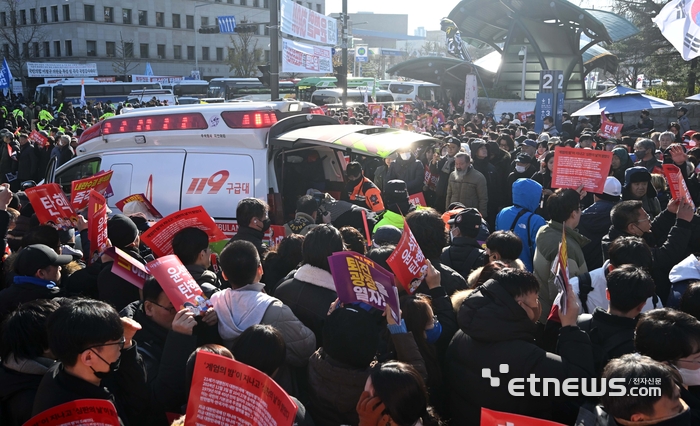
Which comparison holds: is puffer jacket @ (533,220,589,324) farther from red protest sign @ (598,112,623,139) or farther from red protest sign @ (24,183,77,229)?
red protest sign @ (598,112,623,139)

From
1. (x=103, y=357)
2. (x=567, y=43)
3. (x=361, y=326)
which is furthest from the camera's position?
(x=567, y=43)

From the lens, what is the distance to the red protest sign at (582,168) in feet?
18.4

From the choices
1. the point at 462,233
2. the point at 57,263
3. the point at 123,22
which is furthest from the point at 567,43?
the point at 123,22

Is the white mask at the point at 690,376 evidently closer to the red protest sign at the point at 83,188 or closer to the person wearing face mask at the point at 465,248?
the person wearing face mask at the point at 465,248

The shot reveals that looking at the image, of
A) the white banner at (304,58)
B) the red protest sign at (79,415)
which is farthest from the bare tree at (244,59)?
the red protest sign at (79,415)

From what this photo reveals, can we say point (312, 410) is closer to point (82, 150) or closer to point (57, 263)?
point (57, 263)

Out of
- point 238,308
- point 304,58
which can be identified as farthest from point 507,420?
point 304,58

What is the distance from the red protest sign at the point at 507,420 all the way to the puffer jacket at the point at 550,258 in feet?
8.54

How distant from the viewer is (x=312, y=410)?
2922 millimetres

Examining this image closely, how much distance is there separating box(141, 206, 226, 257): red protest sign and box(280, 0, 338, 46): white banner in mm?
9579

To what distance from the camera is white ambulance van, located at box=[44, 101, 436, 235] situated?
623 centimetres

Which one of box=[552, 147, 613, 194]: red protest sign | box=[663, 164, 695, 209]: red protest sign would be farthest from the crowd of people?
box=[552, 147, 613, 194]: red protest sign

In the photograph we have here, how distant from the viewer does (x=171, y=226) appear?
165 inches

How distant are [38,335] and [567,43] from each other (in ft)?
101
